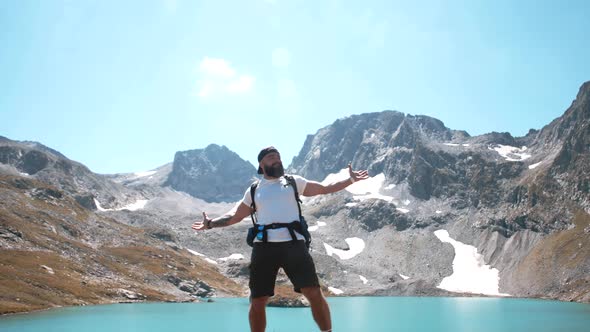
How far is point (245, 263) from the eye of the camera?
174 metres

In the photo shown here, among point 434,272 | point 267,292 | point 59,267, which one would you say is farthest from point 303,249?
point 434,272

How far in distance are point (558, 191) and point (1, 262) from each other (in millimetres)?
176834

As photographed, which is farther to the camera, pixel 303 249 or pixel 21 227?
pixel 21 227

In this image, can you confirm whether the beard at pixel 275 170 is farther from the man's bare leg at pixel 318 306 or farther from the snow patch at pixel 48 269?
the snow patch at pixel 48 269

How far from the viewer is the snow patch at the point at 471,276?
534 ft

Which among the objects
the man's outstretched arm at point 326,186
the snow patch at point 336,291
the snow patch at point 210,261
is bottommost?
the snow patch at point 336,291

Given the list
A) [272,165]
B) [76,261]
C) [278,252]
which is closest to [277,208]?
[278,252]

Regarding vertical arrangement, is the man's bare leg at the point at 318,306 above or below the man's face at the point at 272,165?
below

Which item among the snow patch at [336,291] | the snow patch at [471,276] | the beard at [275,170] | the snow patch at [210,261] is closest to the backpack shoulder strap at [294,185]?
the beard at [275,170]

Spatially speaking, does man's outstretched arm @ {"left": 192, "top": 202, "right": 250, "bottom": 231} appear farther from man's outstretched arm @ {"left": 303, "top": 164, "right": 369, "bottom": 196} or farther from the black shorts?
man's outstretched arm @ {"left": 303, "top": 164, "right": 369, "bottom": 196}

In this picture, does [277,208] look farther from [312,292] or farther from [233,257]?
[233,257]

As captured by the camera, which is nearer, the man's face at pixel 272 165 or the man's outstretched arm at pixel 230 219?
the man's face at pixel 272 165

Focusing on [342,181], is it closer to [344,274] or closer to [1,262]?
[1,262]

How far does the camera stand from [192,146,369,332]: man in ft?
26.3
